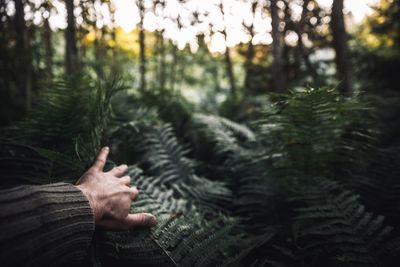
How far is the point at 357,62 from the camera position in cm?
801

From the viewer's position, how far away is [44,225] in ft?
3.08

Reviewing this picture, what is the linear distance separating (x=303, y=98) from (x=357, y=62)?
7344mm

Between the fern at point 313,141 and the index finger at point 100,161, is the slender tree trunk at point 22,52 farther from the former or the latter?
the fern at point 313,141

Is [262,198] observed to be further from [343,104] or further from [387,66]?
[387,66]

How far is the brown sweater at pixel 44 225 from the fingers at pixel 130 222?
0.50 ft

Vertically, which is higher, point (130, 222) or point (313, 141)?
point (313, 141)

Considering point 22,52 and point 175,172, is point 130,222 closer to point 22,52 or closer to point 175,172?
point 175,172

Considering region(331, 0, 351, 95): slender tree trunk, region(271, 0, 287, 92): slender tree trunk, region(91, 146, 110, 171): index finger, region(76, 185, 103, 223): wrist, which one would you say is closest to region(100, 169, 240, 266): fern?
region(76, 185, 103, 223): wrist

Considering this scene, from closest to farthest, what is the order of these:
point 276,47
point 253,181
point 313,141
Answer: point 313,141
point 253,181
point 276,47

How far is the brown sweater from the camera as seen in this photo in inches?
34.2

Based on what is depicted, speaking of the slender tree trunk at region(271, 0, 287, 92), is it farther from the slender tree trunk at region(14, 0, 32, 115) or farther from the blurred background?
the slender tree trunk at region(14, 0, 32, 115)

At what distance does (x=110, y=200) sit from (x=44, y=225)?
30 cm

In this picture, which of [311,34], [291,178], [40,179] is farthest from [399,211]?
[311,34]

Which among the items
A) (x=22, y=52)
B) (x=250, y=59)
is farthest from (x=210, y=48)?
(x=22, y=52)
